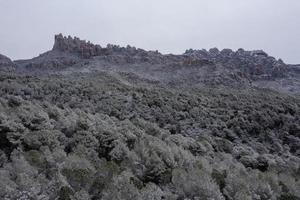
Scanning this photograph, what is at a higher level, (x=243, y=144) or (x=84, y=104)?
(x=84, y=104)

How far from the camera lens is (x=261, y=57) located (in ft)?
250

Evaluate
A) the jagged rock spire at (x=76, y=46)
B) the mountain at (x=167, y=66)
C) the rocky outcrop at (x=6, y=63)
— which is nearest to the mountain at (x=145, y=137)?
the mountain at (x=167, y=66)

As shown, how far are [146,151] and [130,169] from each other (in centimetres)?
127

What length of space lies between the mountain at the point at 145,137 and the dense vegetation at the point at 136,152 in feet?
0.11

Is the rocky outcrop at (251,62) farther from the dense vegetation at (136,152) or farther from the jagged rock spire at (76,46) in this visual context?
the dense vegetation at (136,152)

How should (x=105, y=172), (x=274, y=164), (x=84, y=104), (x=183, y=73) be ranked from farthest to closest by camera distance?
1. (x=183, y=73)
2. (x=84, y=104)
3. (x=274, y=164)
4. (x=105, y=172)

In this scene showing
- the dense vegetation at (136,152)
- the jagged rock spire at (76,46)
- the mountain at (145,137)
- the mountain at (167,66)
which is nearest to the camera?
the dense vegetation at (136,152)

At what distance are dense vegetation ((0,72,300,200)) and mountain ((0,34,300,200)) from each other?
0.11 ft

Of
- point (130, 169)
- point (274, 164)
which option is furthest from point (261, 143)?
point (130, 169)

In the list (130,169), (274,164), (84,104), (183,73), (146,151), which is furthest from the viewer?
(183,73)

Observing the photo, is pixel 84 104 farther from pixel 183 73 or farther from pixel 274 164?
pixel 183 73

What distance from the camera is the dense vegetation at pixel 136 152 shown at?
10141 mm

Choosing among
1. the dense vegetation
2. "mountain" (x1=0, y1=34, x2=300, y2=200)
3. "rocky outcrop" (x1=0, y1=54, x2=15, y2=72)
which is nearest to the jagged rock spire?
"mountain" (x1=0, y1=34, x2=300, y2=200)

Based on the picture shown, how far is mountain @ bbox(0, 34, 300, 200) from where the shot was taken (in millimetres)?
10344
